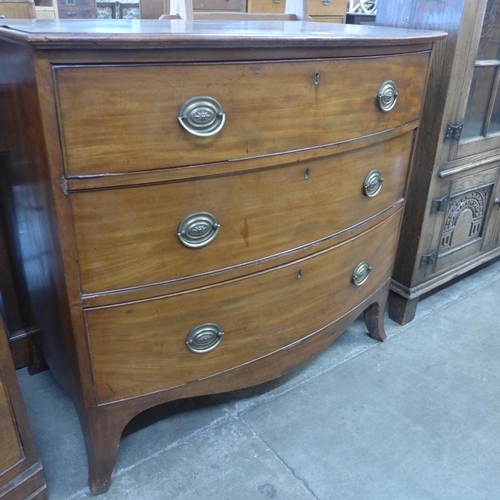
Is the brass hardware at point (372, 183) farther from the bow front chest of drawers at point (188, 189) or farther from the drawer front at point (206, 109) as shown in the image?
the drawer front at point (206, 109)

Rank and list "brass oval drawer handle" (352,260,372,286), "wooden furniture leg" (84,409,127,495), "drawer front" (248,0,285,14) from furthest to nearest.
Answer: "drawer front" (248,0,285,14) → "brass oval drawer handle" (352,260,372,286) → "wooden furniture leg" (84,409,127,495)

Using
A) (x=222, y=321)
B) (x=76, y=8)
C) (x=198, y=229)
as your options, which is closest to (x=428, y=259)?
(x=222, y=321)

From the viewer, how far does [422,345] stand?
169cm

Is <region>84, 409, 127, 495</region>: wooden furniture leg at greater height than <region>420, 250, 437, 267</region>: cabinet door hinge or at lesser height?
lesser

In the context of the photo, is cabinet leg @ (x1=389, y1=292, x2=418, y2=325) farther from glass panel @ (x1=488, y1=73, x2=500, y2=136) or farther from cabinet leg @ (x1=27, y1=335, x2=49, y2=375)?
cabinet leg @ (x1=27, y1=335, x2=49, y2=375)

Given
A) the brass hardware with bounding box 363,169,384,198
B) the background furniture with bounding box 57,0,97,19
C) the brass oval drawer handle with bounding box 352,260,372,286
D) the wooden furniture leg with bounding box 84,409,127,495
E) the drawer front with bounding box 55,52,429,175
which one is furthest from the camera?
the background furniture with bounding box 57,0,97,19

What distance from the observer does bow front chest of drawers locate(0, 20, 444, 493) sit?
2.65ft

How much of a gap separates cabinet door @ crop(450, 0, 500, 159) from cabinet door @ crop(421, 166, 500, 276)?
0.12m

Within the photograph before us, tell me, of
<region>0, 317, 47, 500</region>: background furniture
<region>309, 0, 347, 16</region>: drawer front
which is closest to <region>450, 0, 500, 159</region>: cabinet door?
<region>0, 317, 47, 500</region>: background furniture

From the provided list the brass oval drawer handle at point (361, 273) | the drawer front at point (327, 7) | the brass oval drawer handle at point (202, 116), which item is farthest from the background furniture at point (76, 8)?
the brass oval drawer handle at point (202, 116)

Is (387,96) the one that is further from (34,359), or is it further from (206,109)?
(34,359)

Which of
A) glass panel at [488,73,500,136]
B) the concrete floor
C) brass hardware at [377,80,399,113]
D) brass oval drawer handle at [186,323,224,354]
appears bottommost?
the concrete floor

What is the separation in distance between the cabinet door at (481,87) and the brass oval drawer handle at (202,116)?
0.91 metres

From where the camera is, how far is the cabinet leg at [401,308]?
1776mm
